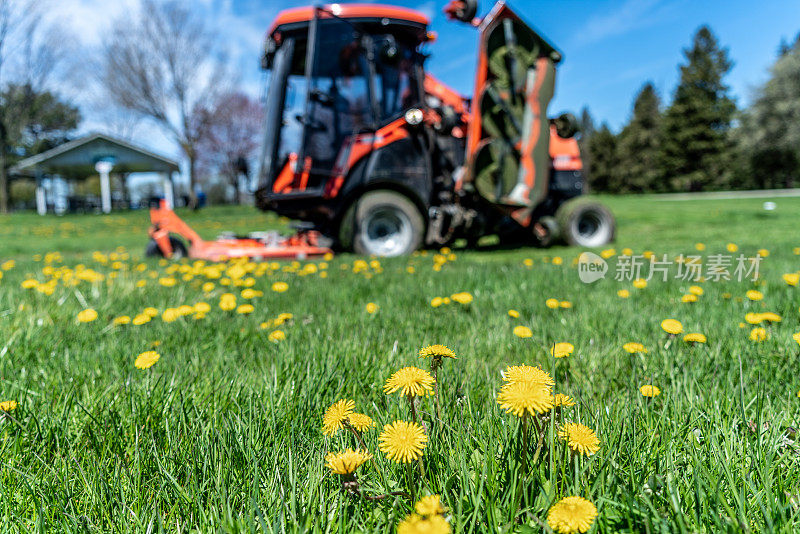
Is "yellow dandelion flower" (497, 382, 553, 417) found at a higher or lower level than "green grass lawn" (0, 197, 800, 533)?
higher

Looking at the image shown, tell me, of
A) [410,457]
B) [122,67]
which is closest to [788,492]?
[410,457]

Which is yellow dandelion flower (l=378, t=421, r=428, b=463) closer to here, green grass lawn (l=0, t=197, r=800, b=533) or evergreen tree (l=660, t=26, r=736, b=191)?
green grass lawn (l=0, t=197, r=800, b=533)

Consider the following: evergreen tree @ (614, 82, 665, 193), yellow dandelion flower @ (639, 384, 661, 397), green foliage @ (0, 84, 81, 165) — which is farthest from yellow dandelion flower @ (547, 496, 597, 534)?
evergreen tree @ (614, 82, 665, 193)

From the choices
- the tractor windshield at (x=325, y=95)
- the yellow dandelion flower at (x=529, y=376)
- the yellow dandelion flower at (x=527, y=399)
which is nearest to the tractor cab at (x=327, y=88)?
the tractor windshield at (x=325, y=95)

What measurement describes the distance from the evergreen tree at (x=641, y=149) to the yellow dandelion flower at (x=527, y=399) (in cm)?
6224

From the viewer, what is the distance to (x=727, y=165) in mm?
48656

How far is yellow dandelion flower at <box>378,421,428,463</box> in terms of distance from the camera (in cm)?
70

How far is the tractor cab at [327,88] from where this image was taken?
5.71 m

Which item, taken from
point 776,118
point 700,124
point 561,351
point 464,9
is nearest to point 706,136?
point 700,124

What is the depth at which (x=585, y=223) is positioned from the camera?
745cm

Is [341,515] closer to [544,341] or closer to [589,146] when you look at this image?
[544,341]

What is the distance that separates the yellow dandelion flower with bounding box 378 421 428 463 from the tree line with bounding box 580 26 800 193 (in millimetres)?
48962

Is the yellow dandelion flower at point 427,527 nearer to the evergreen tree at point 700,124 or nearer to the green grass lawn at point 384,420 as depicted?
the green grass lawn at point 384,420

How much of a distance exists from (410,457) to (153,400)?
90 centimetres
